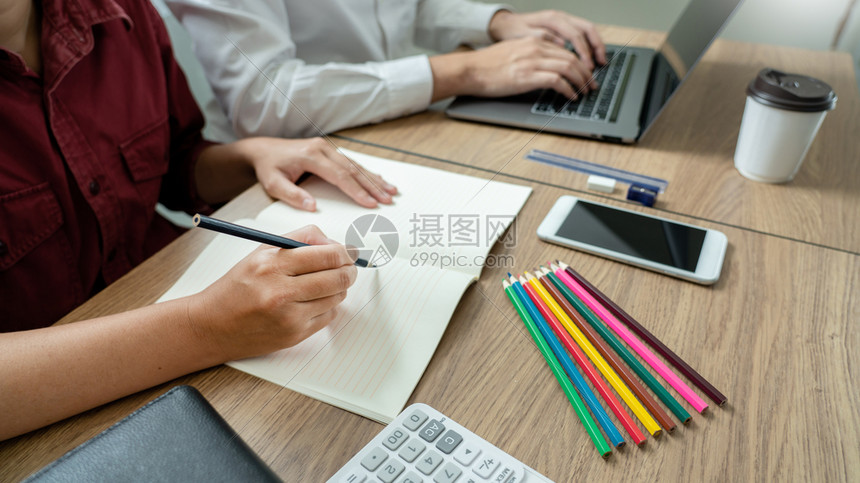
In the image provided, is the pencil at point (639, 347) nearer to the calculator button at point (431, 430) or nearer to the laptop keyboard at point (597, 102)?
the calculator button at point (431, 430)

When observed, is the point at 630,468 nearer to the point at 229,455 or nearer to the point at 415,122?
the point at 229,455

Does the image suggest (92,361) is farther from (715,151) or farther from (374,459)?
(715,151)

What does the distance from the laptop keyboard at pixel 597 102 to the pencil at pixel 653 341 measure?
299 mm

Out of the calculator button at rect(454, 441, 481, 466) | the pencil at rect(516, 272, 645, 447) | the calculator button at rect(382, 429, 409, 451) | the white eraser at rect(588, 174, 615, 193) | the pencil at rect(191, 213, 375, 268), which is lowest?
the white eraser at rect(588, 174, 615, 193)

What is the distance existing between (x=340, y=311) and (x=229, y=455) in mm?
130

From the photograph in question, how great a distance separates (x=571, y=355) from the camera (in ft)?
1.17

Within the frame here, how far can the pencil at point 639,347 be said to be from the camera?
33 centimetres

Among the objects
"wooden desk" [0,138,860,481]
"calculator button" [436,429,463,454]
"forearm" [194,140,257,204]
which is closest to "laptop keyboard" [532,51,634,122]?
"wooden desk" [0,138,860,481]

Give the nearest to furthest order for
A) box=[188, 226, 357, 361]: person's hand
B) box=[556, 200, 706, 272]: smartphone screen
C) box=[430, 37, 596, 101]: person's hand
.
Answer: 1. box=[188, 226, 357, 361]: person's hand
2. box=[556, 200, 706, 272]: smartphone screen
3. box=[430, 37, 596, 101]: person's hand

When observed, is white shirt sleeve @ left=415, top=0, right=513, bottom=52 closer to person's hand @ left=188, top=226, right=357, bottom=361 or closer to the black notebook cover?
person's hand @ left=188, top=226, right=357, bottom=361

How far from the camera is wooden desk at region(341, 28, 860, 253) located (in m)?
0.52

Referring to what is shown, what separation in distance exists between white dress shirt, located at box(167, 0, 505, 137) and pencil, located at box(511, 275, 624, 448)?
1.20 feet

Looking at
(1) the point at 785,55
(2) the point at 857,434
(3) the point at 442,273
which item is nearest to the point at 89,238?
(3) the point at 442,273

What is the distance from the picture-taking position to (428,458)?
29cm
